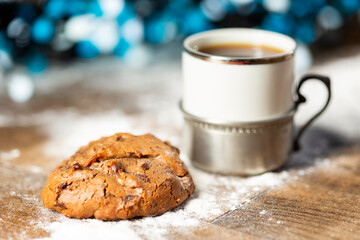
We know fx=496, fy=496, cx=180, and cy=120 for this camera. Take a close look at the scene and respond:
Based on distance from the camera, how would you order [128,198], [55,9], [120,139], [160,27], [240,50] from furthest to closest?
[160,27]
[55,9]
[240,50]
[120,139]
[128,198]

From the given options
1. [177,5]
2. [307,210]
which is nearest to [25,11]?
[177,5]

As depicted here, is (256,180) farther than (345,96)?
No

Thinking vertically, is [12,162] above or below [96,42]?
below

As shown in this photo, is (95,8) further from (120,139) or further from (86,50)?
(120,139)

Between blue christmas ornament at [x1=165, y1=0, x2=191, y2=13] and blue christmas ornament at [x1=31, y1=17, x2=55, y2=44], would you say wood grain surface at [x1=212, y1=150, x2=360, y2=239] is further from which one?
blue christmas ornament at [x1=31, y1=17, x2=55, y2=44]

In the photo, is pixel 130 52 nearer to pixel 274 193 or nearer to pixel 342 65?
pixel 342 65

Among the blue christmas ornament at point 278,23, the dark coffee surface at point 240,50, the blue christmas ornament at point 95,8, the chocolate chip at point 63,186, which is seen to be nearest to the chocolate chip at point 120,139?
the chocolate chip at point 63,186

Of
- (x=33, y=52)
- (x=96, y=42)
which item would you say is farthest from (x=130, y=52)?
(x=33, y=52)
